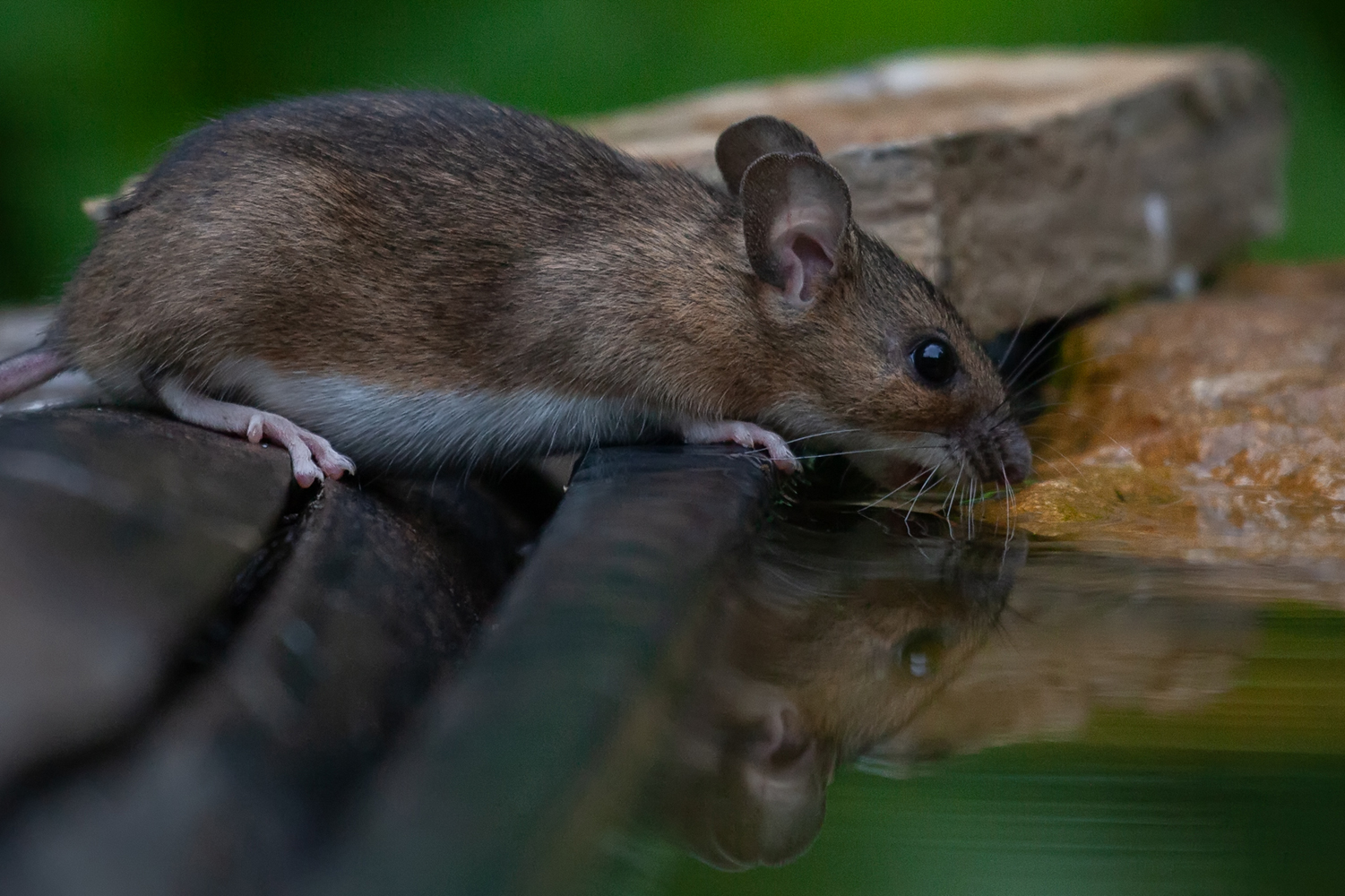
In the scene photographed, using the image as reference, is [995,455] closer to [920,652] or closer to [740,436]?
[740,436]

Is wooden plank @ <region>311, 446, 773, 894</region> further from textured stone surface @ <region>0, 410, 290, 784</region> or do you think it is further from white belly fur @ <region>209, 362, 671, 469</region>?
white belly fur @ <region>209, 362, 671, 469</region>

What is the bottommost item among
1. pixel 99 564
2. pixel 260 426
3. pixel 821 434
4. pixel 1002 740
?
pixel 821 434

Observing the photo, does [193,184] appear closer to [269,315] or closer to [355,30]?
[269,315]

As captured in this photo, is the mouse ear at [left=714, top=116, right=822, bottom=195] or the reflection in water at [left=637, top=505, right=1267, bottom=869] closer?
the reflection in water at [left=637, top=505, right=1267, bottom=869]

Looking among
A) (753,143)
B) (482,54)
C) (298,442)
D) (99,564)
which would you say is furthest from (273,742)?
(482,54)

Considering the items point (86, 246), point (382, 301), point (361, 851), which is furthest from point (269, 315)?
point (361, 851)

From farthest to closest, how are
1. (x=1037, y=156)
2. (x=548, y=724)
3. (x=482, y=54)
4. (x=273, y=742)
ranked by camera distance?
(x=482, y=54) → (x=1037, y=156) → (x=273, y=742) → (x=548, y=724)

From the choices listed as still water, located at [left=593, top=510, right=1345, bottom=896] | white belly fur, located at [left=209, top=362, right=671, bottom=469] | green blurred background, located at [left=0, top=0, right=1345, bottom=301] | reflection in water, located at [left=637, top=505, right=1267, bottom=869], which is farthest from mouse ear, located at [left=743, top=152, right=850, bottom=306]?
green blurred background, located at [left=0, top=0, right=1345, bottom=301]
